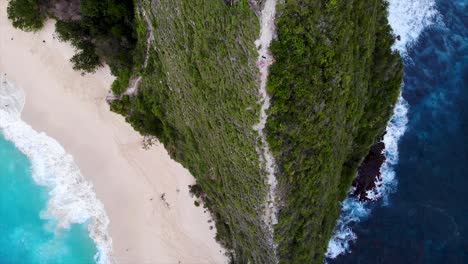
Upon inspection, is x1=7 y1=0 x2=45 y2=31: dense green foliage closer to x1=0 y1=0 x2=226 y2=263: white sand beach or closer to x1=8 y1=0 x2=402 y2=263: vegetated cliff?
x1=8 y1=0 x2=402 y2=263: vegetated cliff

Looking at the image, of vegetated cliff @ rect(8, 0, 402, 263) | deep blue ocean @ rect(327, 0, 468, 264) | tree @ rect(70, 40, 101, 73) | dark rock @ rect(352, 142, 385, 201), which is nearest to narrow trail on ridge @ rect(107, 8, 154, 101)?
vegetated cliff @ rect(8, 0, 402, 263)

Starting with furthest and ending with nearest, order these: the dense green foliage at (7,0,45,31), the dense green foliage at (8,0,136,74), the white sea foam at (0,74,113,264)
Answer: the white sea foam at (0,74,113,264), the dense green foliage at (7,0,45,31), the dense green foliage at (8,0,136,74)

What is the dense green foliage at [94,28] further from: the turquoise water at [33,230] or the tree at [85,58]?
the turquoise water at [33,230]

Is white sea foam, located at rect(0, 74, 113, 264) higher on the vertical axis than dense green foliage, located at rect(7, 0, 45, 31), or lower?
lower

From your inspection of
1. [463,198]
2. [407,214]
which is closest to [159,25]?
[407,214]

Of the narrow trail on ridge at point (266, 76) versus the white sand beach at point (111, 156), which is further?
the white sand beach at point (111, 156)

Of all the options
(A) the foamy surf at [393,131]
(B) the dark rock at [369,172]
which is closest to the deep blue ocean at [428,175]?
(A) the foamy surf at [393,131]
